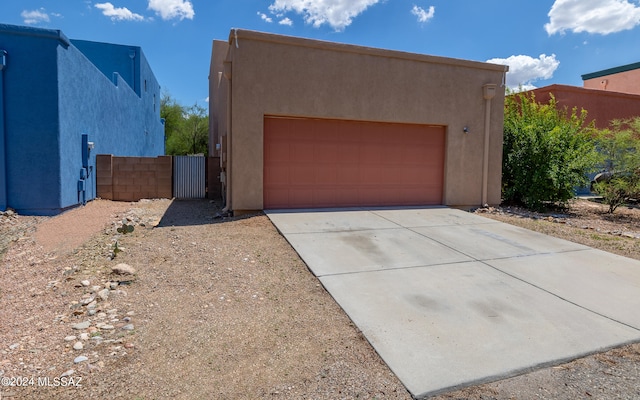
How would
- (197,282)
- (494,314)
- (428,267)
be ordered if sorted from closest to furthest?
1. (494,314)
2. (197,282)
3. (428,267)

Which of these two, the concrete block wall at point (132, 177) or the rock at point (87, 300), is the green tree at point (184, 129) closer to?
the concrete block wall at point (132, 177)

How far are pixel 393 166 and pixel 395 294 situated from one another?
659cm

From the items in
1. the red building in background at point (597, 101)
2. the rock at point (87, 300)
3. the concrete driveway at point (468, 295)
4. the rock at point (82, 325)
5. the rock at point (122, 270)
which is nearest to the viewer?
the concrete driveway at point (468, 295)

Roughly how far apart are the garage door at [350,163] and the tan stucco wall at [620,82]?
802 inches

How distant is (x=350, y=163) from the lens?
10.4 metres

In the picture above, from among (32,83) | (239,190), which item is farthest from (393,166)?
(32,83)

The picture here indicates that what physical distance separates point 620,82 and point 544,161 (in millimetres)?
18040

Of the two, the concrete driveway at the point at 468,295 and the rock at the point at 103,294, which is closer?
the concrete driveway at the point at 468,295

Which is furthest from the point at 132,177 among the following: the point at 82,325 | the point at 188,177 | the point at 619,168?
the point at 619,168

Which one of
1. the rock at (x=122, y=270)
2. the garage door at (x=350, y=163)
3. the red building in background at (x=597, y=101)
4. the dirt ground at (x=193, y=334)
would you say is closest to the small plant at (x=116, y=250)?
the dirt ground at (x=193, y=334)

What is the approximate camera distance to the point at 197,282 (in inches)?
197

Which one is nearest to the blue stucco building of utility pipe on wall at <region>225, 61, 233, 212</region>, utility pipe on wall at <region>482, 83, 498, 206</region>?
utility pipe on wall at <region>225, 61, 233, 212</region>

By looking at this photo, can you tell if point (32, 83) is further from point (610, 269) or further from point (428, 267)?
point (610, 269)

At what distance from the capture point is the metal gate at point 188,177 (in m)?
13.3
